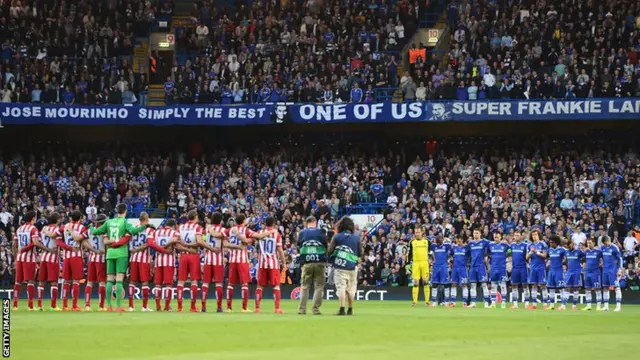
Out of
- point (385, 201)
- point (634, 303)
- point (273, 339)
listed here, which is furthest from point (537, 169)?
point (273, 339)

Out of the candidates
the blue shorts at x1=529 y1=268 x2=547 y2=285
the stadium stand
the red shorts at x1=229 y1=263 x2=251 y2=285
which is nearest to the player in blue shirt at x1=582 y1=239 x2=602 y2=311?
the blue shorts at x1=529 y1=268 x2=547 y2=285

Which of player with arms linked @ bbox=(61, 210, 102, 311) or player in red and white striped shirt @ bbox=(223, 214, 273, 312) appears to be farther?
player with arms linked @ bbox=(61, 210, 102, 311)

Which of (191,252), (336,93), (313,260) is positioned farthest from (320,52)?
(313,260)

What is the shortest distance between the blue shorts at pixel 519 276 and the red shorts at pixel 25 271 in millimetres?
12835

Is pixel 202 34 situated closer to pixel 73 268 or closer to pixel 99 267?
pixel 73 268

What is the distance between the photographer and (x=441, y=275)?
3253 centimetres

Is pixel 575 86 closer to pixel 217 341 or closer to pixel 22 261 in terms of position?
pixel 22 261

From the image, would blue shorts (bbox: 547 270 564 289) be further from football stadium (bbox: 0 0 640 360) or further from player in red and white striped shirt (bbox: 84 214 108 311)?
player in red and white striped shirt (bbox: 84 214 108 311)

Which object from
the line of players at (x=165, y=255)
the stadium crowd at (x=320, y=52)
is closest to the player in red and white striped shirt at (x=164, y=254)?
the line of players at (x=165, y=255)

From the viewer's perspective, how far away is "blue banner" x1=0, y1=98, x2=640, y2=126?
43.9 metres

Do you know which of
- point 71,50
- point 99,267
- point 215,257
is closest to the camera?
point 215,257

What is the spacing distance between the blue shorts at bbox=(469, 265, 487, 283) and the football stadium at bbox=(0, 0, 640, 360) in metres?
0.06

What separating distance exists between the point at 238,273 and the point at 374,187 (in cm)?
2007

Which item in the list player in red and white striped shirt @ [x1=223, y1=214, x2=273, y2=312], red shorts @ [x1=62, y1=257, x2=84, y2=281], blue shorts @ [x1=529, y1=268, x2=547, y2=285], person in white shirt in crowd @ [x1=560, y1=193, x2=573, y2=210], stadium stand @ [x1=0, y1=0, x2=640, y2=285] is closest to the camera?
player in red and white striped shirt @ [x1=223, y1=214, x2=273, y2=312]
